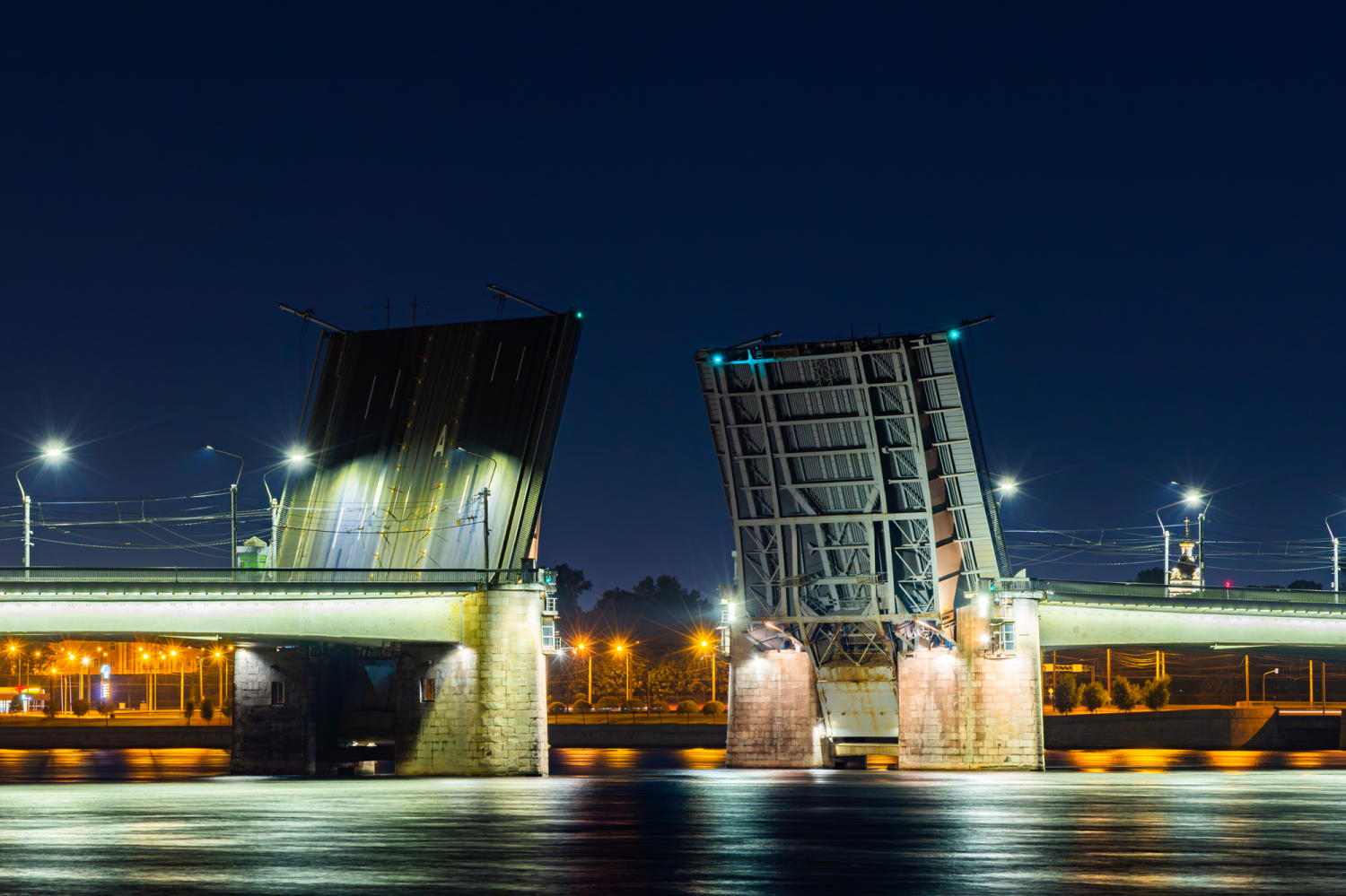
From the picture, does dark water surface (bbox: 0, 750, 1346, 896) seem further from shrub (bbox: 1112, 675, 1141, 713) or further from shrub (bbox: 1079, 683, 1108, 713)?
A: shrub (bbox: 1079, 683, 1108, 713)

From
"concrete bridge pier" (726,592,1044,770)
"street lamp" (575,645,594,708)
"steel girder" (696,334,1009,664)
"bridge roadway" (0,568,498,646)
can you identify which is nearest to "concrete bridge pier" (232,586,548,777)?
"bridge roadway" (0,568,498,646)

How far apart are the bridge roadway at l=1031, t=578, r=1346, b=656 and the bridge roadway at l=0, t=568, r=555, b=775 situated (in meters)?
18.9

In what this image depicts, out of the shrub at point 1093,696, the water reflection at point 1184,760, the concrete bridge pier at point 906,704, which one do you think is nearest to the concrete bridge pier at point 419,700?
the concrete bridge pier at point 906,704

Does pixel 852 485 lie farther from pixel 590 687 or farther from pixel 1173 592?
pixel 590 687

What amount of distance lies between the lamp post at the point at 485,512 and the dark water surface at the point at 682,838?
1158cm

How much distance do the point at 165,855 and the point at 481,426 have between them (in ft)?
117

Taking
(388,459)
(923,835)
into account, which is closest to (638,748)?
(388,459)

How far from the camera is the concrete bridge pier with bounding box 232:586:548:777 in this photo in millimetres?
52438

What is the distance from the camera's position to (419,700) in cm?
5444

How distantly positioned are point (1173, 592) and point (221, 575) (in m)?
36.8

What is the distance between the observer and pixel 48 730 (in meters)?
104

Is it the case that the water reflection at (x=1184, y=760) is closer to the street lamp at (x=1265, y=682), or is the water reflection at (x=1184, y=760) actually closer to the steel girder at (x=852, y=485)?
the steel girder at (x=852, y=485)

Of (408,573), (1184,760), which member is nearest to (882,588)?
(408,573)

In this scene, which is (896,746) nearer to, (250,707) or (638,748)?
(250,707)
